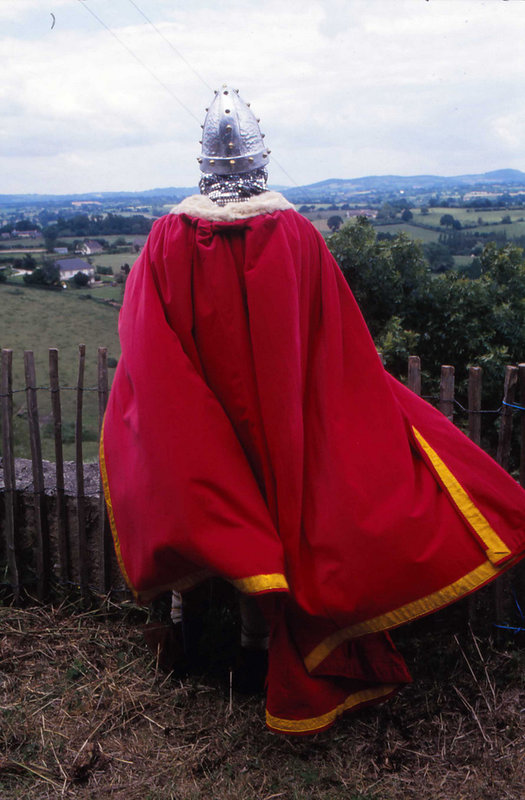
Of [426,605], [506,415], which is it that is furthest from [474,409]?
[426,605]

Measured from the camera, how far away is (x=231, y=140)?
2449 mm

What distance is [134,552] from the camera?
231cm

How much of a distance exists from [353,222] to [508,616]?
21.5 ft

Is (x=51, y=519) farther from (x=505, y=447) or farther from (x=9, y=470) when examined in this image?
(x=505, y=447)

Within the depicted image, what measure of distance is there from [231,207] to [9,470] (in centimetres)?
206

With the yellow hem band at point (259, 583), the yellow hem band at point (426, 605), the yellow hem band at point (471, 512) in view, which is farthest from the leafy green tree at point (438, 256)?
the yellow hem band at point (259, 583)

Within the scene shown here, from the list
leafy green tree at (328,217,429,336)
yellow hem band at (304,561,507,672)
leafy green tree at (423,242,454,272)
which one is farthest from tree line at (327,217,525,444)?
yellow hem band at (304,561,507,672)

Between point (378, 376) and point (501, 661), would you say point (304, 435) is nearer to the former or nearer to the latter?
point (378, 376)

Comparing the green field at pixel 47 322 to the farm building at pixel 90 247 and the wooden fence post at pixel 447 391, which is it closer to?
the farm building at pixel 90 247

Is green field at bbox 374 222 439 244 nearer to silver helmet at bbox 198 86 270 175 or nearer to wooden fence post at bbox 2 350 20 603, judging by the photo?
wooden fence post at bbox 2 350 20 603

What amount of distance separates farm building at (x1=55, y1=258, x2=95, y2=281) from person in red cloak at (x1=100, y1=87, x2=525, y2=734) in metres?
9.17

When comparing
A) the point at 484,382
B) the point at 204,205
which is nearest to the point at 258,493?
the point at 204,205

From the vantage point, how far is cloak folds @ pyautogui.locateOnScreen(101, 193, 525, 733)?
7.21ft

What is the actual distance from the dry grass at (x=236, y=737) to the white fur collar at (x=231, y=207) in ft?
6.39
